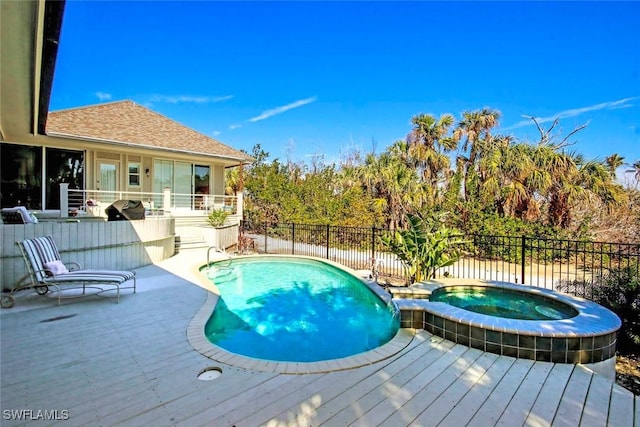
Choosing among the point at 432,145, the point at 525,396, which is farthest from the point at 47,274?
the point at 432,145

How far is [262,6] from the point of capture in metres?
13.0

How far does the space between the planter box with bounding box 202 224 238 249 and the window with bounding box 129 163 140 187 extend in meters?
4.68

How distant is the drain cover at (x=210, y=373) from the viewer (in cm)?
341

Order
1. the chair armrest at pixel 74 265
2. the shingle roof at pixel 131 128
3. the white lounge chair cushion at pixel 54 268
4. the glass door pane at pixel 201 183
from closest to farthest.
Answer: the white lounge chair cushion at pixel 54 268 < the chair armrest at pixel 74 265 < the shingle roof at pixel 131 128 < the glass door pane at pixel 201 183

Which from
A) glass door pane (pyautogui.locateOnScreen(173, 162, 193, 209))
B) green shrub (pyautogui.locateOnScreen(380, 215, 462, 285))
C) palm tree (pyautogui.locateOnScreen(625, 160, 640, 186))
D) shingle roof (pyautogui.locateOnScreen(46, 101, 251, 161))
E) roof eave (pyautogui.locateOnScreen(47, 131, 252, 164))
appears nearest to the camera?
green shrub (pyautogui.locateOnScreen(380, 215, 462, 285))

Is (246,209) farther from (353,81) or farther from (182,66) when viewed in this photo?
(353,81)

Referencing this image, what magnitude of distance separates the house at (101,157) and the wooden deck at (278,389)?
5243mm

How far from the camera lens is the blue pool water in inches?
208

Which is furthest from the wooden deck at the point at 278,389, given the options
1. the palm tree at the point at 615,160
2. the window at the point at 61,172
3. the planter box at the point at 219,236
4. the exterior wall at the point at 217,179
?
the palm tree at the point at 615,160

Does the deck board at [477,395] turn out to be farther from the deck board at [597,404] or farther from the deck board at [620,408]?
the deck board at [620,408]

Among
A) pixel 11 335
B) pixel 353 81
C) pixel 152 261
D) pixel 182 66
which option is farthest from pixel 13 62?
pixel 353 81

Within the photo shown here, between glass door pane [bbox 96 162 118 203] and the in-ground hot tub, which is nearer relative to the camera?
the in-ground hot tub

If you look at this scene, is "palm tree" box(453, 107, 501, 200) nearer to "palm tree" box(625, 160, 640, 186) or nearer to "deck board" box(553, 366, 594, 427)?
"palm tree" box(625, 160, 640, 186)

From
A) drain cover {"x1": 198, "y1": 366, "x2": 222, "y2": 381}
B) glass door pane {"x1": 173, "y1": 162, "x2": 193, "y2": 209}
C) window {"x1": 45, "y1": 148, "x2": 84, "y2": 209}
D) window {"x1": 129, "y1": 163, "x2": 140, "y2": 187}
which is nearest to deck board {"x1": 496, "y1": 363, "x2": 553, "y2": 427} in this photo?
drain cover {"x1": 198, "y1": 366, "x2": 222, "y2": 381}
